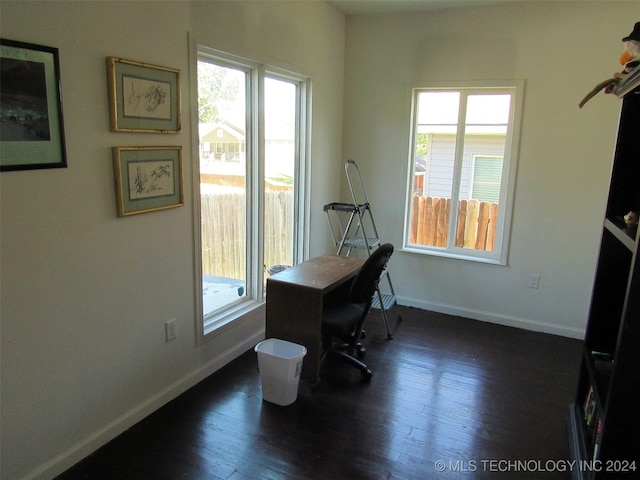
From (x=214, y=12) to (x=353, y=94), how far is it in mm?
1925

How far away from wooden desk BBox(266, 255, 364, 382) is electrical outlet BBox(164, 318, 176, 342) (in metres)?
0.58

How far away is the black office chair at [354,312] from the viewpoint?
2707mm

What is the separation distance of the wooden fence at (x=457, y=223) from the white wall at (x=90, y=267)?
2278 millimetres

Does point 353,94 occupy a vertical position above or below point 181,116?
above

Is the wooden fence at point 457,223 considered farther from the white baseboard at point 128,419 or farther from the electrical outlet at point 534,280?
the white baseboard at point 128,419

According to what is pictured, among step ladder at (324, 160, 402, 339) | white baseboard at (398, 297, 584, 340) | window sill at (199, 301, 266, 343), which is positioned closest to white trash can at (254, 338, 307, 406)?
window sill at (199, 301, 266, 343)

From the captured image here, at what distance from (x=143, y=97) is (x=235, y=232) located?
122 cm

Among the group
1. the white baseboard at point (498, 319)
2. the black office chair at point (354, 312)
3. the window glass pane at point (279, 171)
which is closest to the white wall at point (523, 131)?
the white baseboard at point (498, 319)

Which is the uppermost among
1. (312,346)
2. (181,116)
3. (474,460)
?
(181,116)

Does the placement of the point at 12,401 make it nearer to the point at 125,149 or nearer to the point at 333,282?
the point at 125,149

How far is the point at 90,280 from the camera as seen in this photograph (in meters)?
2.03

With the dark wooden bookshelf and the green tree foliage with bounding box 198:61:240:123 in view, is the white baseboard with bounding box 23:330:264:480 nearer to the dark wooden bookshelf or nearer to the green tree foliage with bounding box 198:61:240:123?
the green tree foliage with bounding box 198:61:240:123

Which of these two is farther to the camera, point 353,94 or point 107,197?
point 353,94

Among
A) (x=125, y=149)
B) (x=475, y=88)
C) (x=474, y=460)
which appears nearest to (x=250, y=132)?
(x=125, y=149)
